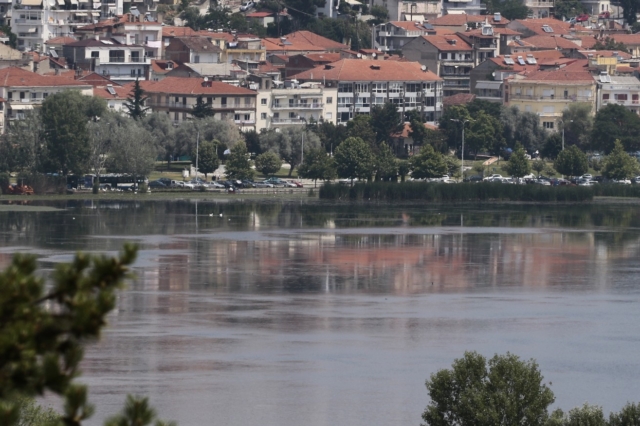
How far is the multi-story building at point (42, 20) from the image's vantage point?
Result: 285ft

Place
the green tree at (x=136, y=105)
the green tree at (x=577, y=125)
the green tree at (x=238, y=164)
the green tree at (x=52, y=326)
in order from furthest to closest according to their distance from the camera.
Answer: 1. the green tree at (x=577, y=125)
2. the green tree at (x=136, y=105)
3. the green tree at (x=238, y=164)
4. the green tree at (x=52, y=326)

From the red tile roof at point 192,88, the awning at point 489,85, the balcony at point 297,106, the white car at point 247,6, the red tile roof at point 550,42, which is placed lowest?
the balcony at point 297,106

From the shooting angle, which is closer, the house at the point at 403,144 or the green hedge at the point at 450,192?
the green hedge at the point at 450,192

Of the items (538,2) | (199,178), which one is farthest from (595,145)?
(538,2)

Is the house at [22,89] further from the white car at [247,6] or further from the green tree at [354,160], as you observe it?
the white car at [247,6]

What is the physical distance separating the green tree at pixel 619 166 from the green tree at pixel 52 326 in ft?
202

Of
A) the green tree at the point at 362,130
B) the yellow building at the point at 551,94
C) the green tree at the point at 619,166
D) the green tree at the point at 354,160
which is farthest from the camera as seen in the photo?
the yellow building at the point at 551,94

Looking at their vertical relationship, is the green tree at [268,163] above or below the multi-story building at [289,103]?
below

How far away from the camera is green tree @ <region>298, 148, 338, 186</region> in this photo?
204 ft

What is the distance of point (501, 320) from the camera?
101 feet

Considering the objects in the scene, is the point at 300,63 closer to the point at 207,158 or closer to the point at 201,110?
the point at 201,110

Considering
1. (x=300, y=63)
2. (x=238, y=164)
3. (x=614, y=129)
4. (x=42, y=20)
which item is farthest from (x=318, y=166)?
(x=42, y=20)

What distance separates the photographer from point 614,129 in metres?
72.2

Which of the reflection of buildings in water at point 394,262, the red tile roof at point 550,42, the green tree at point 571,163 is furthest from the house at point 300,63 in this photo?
the reflection of buildings in water at point 394,262
